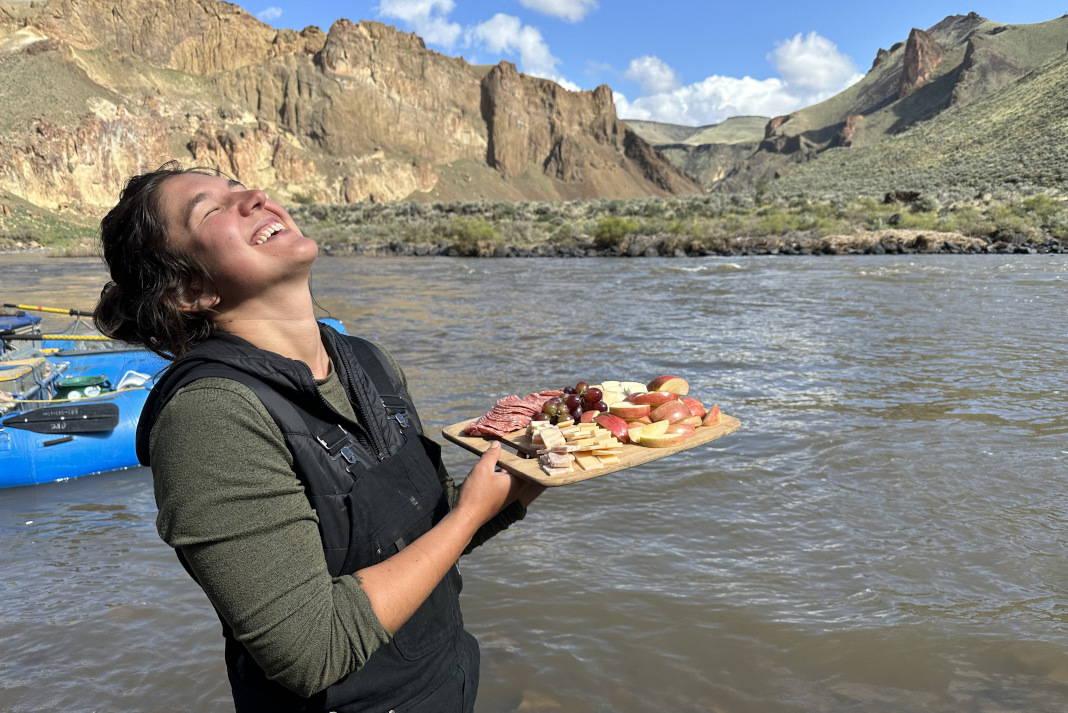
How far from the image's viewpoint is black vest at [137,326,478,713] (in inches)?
48.0

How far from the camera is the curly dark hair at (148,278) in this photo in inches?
52.9

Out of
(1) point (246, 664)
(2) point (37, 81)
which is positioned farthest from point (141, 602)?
(2) point (37, 81)

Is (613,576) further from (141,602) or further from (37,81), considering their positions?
(37,81)

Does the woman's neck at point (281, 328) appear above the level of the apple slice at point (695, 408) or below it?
above

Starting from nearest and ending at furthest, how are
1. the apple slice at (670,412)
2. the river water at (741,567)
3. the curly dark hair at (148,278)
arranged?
the curly dark hair at (148,278) → the apple slice at (670,412) → the river water at (741,567)

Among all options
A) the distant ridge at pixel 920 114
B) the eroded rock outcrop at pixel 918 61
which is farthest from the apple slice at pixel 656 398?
the eroded rock outcrop at pixel 918 61

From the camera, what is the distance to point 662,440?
2.07 metres

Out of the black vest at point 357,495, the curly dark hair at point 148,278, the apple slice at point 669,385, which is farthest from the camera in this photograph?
the apple slice at point 669,385

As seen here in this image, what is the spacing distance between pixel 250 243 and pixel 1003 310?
617 inches

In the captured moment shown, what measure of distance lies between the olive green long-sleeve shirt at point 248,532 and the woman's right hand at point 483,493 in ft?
1.00

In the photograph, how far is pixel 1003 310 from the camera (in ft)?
44.8

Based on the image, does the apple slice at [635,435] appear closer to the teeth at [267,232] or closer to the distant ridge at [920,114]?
the teeth at [267,232]

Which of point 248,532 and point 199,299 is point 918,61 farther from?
point 248,532

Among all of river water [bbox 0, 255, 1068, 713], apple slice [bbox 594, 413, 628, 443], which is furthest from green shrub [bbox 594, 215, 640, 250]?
apple slice [bbox 594, 413, 628, 443]
